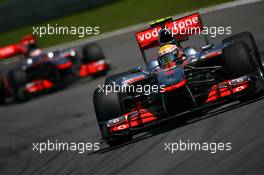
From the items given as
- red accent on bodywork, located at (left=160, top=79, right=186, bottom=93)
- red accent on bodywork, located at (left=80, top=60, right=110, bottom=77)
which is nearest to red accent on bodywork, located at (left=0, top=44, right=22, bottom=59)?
red accent on bodywork, located at (left=80, top=60, right=110, bottom=77)

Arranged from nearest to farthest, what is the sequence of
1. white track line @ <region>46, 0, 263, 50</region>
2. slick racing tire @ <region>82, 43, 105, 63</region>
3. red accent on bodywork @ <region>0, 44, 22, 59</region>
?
slick racing tire @ <region>82, 43, 105, 63</region> < red accent on bodywork @ <region>0, 44, 22, 59</region> < white track line @ <region>46, 0, 263, 50</region>

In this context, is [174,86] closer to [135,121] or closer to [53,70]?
[135,121]

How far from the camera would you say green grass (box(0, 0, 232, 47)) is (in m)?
24.6

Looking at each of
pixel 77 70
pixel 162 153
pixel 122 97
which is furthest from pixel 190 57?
pixel 77 70

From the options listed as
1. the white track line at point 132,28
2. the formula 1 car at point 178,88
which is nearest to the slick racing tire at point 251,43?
the formula 1 car at point 178,88

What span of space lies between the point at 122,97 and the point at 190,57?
1314 mm

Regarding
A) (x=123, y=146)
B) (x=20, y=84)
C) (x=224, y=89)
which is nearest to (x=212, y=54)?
(x=224, y=89)

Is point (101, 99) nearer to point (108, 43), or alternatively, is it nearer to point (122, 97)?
point (122, 97)

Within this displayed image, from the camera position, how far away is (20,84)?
19781 millimetres

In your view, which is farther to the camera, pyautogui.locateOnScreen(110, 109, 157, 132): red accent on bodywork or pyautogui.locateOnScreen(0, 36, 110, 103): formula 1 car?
pyautogui.locateOnScreen(0, 36, 110, 103): formula 1 car

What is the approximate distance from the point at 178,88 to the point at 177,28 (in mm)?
2045

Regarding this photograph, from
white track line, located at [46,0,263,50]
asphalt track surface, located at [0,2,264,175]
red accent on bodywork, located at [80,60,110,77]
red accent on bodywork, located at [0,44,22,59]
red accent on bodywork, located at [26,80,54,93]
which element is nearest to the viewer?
asphalt track surface, located at [0,2,264,175]

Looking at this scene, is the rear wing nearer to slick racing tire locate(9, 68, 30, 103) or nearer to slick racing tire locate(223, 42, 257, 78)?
slick racing tire locate(223, 42, 257, 78)

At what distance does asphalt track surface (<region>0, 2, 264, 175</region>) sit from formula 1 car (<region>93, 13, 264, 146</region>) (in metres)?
0.25
